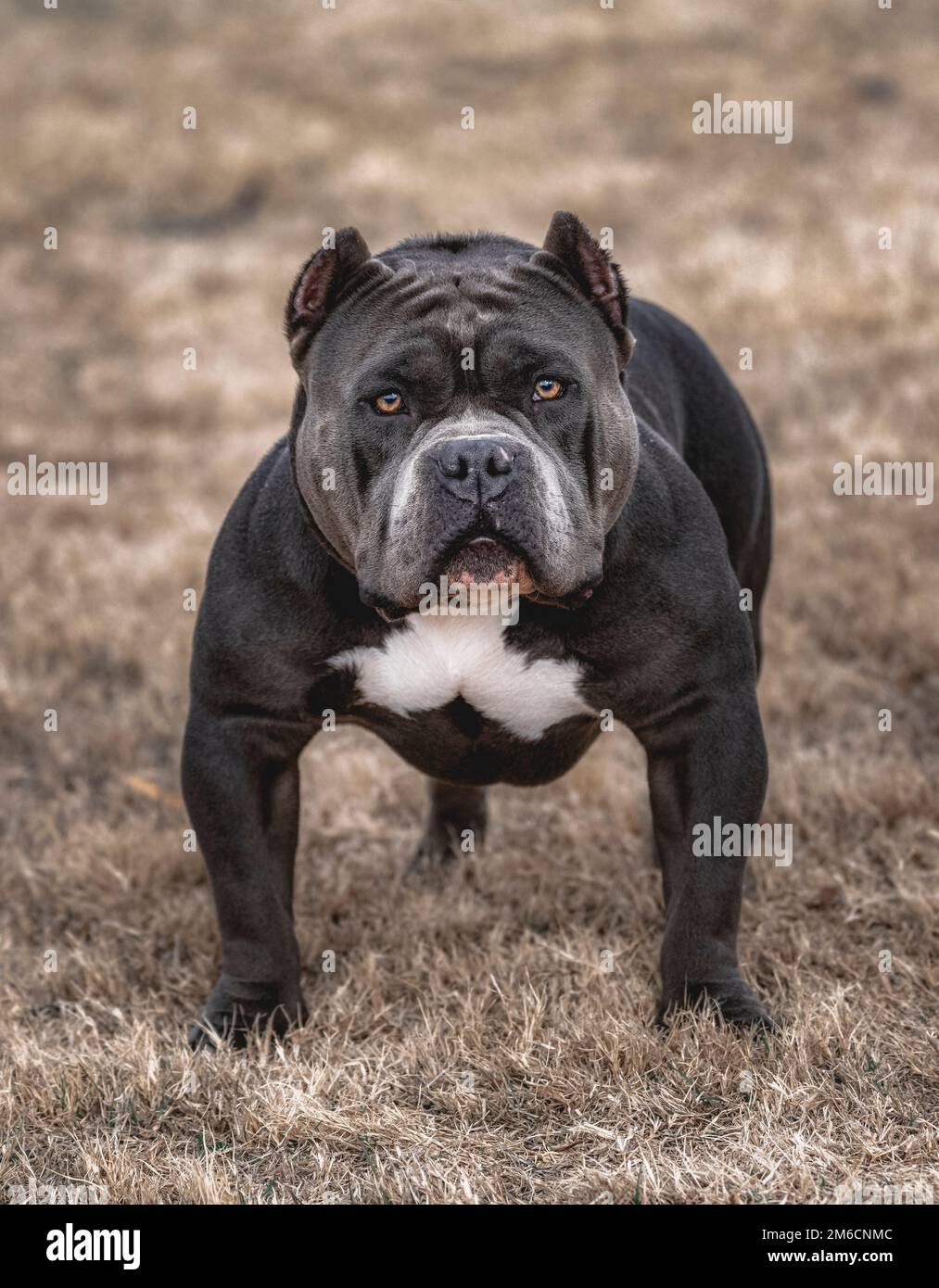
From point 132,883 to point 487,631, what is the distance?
200cm

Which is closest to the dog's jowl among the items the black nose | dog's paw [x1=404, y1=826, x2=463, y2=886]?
the black nose

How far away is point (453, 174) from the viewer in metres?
16.2

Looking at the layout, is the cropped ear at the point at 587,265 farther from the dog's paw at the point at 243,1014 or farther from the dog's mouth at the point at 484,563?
the dog's paw at the point at 243,1014

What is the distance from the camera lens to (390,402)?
3369mm

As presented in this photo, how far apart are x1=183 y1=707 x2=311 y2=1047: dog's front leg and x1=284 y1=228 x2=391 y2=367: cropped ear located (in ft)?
3.20

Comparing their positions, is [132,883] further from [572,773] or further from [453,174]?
[453,174]

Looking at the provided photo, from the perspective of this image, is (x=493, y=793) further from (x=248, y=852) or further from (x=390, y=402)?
(x=390, y=402)

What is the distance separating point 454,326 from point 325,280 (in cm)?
40

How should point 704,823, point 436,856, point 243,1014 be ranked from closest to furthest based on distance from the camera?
1. point 704,823
2. point 243,1014
3. point 436,856

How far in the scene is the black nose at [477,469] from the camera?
308 cm

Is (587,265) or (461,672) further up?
(587,265)

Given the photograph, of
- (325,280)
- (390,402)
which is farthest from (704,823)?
(325,280)

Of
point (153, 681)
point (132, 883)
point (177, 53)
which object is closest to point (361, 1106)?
point (132, 883)

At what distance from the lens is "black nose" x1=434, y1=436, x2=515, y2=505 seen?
308 centimetres
